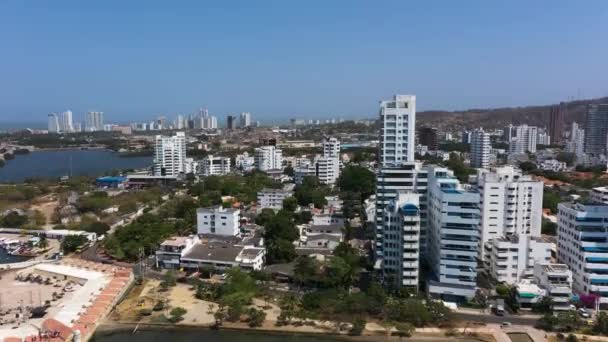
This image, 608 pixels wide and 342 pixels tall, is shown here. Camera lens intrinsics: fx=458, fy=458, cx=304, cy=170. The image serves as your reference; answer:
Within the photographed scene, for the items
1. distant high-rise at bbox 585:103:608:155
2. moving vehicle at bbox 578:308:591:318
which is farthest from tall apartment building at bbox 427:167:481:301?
distant high-rise at bbox 585:103:608:155

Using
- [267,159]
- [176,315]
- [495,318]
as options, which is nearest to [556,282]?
[495,318]

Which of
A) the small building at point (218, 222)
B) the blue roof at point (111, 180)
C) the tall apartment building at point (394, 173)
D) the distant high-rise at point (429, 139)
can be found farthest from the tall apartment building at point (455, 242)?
the distant high-rise at point (429, 139)

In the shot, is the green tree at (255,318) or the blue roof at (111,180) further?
the blue roof at (111,180)

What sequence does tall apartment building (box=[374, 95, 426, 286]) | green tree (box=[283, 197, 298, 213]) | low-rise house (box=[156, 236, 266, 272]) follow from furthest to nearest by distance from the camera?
1. green tree (box=[283, 197, 298, 213])
2. low-rise house (box=[156, 236, 266, 272])
3. tall apartment building (box=[374, 95, 426, 286])

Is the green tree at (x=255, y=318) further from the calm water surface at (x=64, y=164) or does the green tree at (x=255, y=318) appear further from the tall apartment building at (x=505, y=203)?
the calm water surface at (x=64, y=164)

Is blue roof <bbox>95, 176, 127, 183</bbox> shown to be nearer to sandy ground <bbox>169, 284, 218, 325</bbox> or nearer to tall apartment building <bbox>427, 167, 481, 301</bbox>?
sandy ground <bbox>169, 284, 218, 325</bbox>

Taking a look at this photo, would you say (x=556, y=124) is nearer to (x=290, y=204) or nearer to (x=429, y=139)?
(x=429, y=139)
